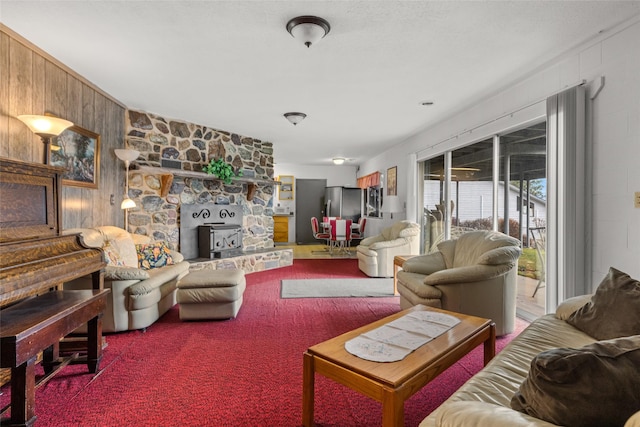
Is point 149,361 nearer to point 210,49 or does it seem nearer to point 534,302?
point 210,49

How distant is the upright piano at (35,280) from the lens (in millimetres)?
1595

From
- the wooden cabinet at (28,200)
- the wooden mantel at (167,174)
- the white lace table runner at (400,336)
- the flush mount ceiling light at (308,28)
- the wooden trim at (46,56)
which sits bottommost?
the white lace table runner at (400,336)

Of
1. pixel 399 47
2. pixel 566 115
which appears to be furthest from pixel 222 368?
pixel 566 115

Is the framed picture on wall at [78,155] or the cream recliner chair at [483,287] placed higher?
the framed picture on wall at [78,155]

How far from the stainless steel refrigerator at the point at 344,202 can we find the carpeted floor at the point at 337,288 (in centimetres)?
447

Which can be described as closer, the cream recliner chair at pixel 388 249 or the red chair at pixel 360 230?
the cream recliner chair at pixel 388 249

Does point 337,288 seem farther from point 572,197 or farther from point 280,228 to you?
point 280,228

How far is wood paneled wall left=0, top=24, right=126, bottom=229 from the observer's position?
2430mm

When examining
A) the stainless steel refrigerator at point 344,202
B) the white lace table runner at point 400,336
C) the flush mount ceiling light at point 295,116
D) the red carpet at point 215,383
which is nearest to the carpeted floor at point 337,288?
the red carpet at point 215,383

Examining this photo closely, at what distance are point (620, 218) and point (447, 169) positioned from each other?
273cm

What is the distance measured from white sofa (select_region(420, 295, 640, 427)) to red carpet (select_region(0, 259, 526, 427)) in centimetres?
56

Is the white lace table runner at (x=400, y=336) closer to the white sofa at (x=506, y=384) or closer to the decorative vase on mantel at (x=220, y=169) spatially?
the white sofa at (x=506, y=384)

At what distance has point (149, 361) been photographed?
2.39 metres

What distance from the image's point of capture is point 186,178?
5020 millimetres
